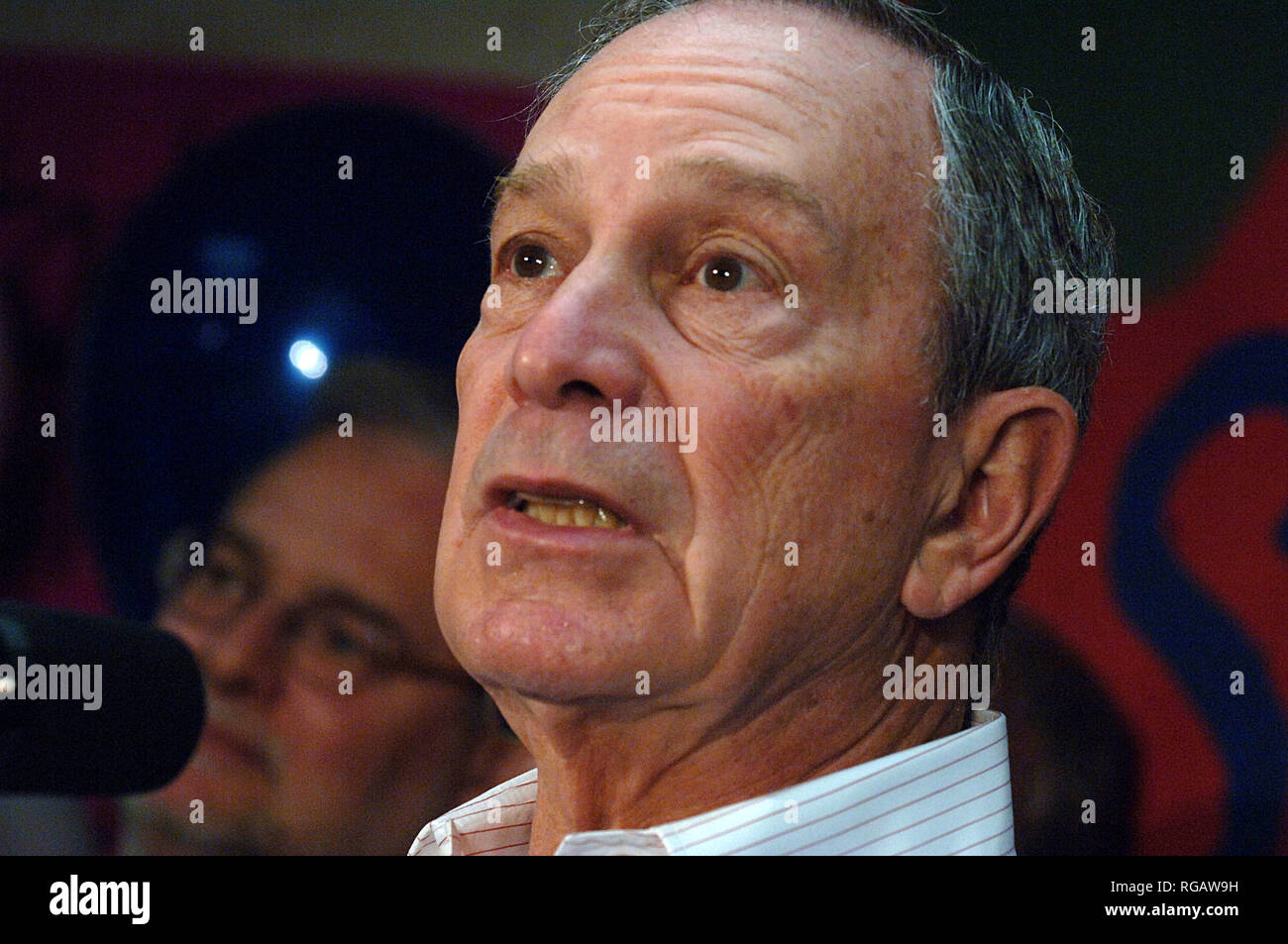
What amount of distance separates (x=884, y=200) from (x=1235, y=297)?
4.33 ft

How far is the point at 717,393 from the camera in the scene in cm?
148

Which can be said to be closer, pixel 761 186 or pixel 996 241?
pixel 761 186

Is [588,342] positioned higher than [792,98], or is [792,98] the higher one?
[792,98]

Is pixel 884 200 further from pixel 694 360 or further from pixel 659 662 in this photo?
pixel 659 662

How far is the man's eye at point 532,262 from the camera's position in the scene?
1646mm

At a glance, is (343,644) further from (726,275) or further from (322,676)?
(726,275)

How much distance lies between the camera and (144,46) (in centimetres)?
283

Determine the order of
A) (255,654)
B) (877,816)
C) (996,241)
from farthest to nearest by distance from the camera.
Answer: (255,654) → (996,241) → (877,816)

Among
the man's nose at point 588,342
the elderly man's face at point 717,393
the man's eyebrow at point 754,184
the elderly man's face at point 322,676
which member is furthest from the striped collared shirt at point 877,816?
the elderly man's face at point 322,676

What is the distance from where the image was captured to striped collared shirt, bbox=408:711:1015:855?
143 cm

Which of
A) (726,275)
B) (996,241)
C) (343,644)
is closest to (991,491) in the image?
(996,241)

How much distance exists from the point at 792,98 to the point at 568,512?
0.52 metres
